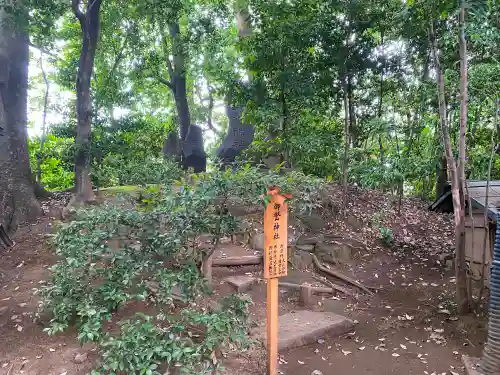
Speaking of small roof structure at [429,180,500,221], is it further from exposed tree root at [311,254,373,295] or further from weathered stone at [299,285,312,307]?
weathered stone at [299,285,312,307]

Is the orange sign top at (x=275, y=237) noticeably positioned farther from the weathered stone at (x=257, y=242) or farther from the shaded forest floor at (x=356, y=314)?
the weathered stone at (x=257, y=242)

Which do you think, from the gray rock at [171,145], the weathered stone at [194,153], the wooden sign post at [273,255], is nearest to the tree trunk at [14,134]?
the weathered stone at [194,153]

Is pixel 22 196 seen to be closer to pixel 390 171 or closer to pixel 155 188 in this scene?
pixel 155 188

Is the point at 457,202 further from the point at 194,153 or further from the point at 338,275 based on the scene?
the point at 194,153

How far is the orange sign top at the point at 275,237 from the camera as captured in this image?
168 inches

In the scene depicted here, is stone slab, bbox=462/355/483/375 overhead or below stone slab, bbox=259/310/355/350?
overhead

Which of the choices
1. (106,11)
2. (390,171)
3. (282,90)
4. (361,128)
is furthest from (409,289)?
(106,11)

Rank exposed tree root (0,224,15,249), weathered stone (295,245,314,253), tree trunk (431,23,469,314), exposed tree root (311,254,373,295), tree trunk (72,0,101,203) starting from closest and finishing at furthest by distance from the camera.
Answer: tree trunk (431,23,469,314) → exposed tree root (0,224,15,249) → exposed tree root (311,254,373,295) → tree trunk (72,0,101,203) → weathered stone (295,245,314,253)

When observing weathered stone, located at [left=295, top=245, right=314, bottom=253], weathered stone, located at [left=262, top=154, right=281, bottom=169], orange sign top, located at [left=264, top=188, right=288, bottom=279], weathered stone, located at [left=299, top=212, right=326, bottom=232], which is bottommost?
weathered stone, located at [left=295, top=245, right=314, bottom=253]

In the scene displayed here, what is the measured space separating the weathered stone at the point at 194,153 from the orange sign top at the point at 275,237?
26.6 feet

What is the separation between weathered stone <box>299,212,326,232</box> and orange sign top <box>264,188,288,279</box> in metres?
5.07

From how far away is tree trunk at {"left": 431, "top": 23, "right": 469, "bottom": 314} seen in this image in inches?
235

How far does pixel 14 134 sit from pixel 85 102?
5.00ft

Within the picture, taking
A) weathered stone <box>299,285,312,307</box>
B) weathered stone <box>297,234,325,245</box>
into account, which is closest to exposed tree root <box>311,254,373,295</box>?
weathered stone <box>297,234,325,245</box>
